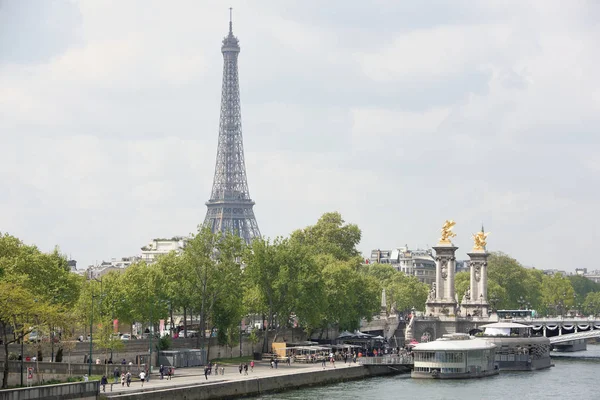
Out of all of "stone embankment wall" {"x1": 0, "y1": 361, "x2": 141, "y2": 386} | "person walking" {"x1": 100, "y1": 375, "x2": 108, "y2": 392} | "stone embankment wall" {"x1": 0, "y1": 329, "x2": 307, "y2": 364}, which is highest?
"stone embankment wall" {"x1": 0, "y1": 329, "x2": 307, "y2": 364}

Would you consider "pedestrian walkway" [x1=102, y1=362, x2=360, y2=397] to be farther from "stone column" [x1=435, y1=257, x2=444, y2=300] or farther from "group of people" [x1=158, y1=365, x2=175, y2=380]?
"stone column" [x1=435, y1=257, x2=444, y2=300]

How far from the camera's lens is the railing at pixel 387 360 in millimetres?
95062

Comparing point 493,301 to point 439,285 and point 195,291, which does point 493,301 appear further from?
point 195,291

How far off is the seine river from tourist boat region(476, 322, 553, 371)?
4457 millimetres

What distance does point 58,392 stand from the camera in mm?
55281

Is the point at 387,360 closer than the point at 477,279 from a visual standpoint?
Yes

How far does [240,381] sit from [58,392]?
1915cm

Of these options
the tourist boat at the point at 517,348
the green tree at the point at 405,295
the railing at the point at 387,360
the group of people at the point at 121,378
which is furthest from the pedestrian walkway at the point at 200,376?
the green tree at the point at 405,295

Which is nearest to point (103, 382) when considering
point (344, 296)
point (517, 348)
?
point (344, 296)

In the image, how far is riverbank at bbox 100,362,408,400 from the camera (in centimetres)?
6384

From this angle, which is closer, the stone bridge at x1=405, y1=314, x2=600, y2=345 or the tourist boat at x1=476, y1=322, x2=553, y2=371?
the tourist boat at x1=476, y1=322, x2=553, y2=371

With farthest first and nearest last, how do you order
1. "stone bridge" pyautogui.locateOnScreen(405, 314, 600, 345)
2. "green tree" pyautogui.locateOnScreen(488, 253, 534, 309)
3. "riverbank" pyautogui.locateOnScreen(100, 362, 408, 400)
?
"green tree" pyautogui.locateOnScreen(488, 253, 534, 309) → "stone bridge" pyautogui.locateOnScreen(405, 314, 600, 345) → "riverbank" pyautogui.locateOnScreen(100, 362, 408, 400)

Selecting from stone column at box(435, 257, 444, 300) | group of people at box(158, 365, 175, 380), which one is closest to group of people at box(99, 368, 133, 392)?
group of people at box(158, 365, 175, 380)

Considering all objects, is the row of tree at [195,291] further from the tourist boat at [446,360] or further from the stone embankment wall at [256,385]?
the tourist boat at [446,360]
